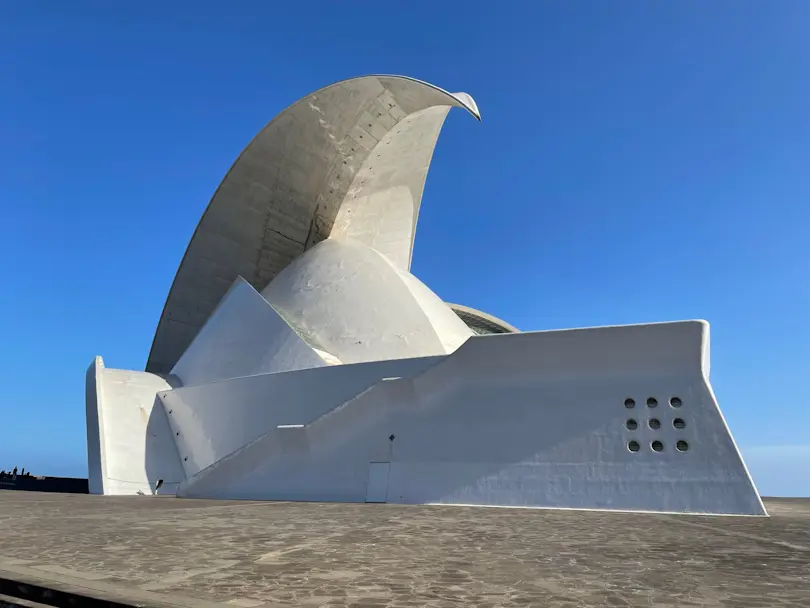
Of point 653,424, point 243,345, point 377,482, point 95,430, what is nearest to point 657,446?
point 653,424

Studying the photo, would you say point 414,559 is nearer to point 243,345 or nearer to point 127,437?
point 243,345

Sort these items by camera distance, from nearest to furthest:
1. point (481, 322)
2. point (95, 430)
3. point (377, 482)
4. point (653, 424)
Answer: point (653, 424), point (377, 482), point (95, 430), point (481, 322)

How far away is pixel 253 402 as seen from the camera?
38.7ft

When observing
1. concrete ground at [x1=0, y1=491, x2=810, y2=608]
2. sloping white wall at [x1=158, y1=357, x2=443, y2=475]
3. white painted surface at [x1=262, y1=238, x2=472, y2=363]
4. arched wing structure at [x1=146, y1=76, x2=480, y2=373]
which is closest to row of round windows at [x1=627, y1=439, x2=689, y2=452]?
concrete ground at [x1=0, y1=491, x2=810, y2=608]

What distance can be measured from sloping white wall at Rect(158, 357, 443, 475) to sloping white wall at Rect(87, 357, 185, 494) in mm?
309

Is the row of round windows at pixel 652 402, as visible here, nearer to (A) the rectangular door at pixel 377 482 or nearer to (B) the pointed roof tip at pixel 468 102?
(A) the rectangular door at pixel 377 482

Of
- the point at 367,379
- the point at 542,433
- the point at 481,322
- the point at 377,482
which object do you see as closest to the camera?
the point at 542,433

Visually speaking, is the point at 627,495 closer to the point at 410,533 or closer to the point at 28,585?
the point at 410,533

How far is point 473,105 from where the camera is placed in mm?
13273

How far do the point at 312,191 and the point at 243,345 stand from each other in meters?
4.52

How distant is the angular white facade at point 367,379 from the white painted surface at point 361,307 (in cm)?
4

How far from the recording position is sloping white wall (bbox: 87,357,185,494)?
12.4 m

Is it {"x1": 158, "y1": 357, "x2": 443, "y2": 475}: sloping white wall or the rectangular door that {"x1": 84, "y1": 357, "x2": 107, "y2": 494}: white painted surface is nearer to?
{"x1": 158, "y1": 357, "x2": 443, "y2": 475}: sloping white wall

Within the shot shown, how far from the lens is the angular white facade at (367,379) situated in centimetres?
809
